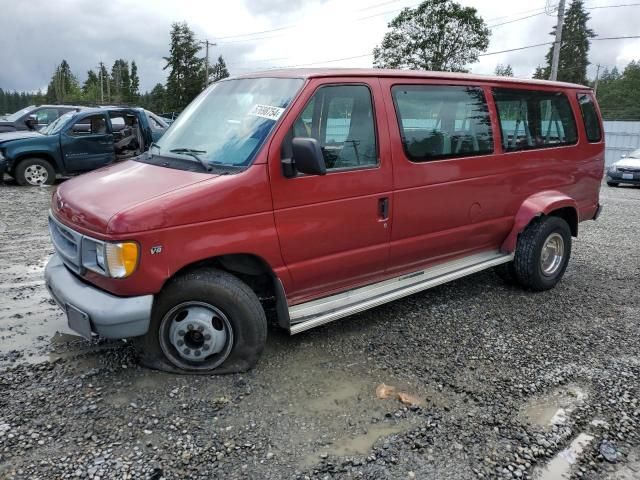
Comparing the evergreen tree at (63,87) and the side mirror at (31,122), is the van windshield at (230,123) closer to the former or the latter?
the side mirror at (31,122)

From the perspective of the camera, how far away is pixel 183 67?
210ft

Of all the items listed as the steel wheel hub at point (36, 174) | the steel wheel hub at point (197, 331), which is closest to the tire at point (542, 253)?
the steel wheel hub at point (197, 331)

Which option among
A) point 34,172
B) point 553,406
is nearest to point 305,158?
point 553,406

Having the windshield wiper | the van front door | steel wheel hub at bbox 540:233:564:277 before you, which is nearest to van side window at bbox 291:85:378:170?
the van front door

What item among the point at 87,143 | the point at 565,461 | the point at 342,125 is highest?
the point at 342,125

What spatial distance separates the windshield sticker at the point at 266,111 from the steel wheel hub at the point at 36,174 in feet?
32.0

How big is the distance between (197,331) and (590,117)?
188 inches

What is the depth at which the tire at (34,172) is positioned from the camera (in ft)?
37.2

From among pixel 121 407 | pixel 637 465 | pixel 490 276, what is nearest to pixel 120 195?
pixel 121 407

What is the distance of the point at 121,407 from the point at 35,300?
2.23 metres

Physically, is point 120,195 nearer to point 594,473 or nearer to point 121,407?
point 121,407

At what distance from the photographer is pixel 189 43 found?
211 ft

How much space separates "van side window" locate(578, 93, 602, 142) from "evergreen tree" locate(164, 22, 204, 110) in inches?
2483

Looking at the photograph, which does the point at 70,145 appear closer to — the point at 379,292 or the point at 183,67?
the point at 379,292
